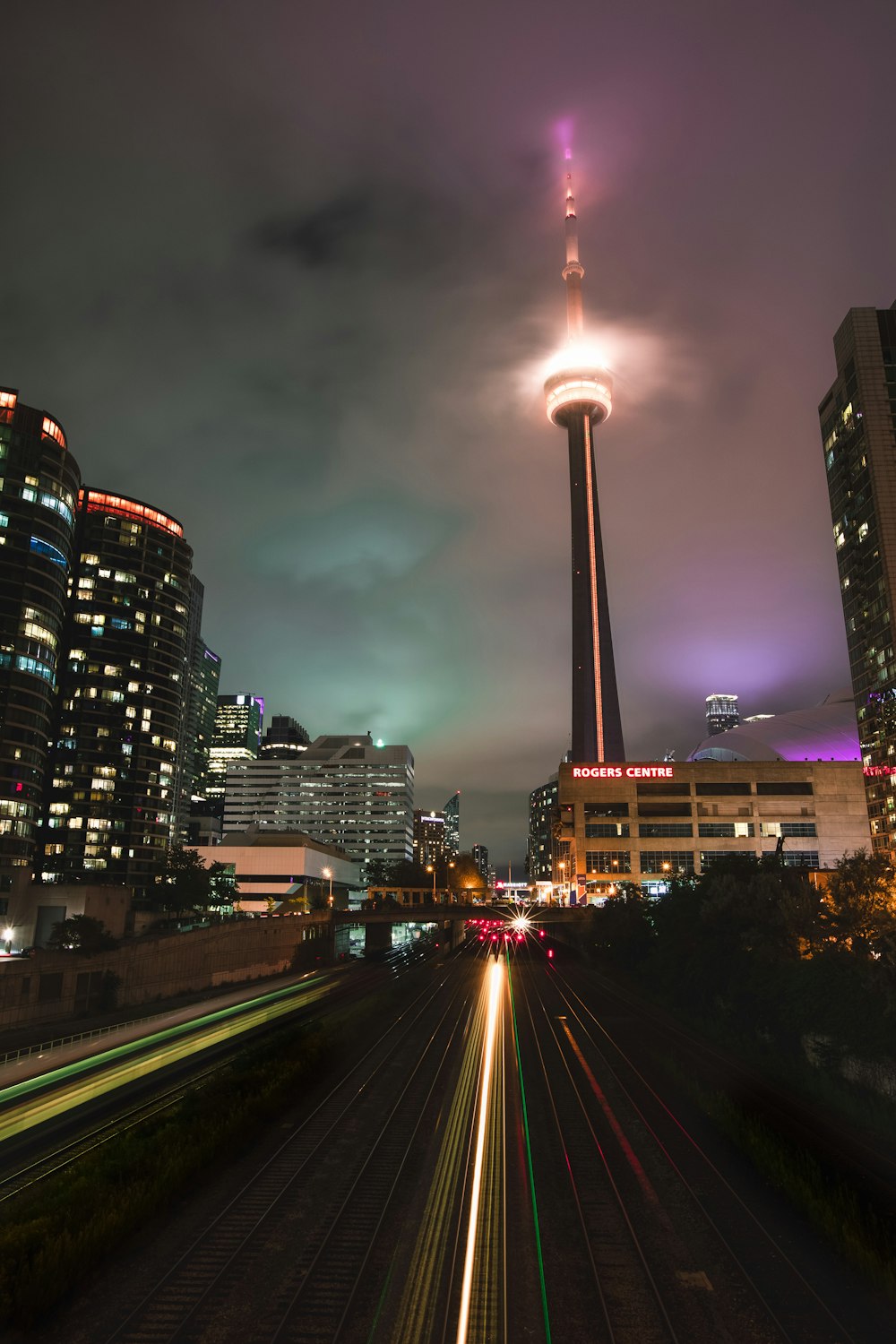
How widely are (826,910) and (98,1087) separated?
50.3m

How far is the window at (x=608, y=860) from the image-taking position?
476 ft

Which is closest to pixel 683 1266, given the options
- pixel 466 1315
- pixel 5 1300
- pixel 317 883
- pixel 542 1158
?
pixel 466 1315

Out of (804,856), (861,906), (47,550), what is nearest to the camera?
(861,906)

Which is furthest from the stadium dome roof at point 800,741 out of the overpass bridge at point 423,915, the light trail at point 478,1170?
the light trail at point 478,1170

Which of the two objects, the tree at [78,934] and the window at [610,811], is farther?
the window at [610,811]

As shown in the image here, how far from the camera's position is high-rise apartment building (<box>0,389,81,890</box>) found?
395 feet

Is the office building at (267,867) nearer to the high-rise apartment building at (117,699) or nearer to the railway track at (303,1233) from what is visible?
the high-rise apartment building at (117,699)

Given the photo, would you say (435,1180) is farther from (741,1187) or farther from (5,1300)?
(5,1300)

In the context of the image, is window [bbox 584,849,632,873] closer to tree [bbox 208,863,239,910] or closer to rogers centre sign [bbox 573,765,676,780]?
rogers centre sign [bbox 573,765,676,780]

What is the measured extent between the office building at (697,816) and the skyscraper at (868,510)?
792 cm

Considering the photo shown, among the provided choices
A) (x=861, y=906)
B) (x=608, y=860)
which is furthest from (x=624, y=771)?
(x=861, y=906)

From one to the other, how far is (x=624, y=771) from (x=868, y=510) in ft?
246

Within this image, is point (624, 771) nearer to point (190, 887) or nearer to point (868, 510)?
point (868, 510)

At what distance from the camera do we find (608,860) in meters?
146
